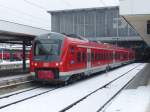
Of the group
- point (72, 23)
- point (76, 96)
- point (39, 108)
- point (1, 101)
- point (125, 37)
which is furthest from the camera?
point (72, 23)

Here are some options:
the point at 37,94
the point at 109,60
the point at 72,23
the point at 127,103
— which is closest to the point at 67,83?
the point at 37,94

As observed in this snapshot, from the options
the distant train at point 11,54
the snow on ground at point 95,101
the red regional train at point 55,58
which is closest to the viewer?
the snow on ground at point 95,101

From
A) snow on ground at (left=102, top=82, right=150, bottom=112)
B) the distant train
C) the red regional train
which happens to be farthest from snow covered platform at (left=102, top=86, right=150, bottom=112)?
the distant train

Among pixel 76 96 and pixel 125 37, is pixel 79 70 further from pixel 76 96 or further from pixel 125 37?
pixel 125 37

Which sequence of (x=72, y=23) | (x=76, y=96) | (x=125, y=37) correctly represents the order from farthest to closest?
(x=72, y=23) → (x=125, y=37) → (x=76, y=96)

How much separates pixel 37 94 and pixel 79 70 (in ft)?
16.8

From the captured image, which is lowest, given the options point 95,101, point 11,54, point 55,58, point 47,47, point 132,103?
point 95,101

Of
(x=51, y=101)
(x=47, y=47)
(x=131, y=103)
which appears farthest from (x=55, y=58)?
(x=131, y=103)

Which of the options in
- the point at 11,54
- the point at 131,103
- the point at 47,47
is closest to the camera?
the point at 131,103

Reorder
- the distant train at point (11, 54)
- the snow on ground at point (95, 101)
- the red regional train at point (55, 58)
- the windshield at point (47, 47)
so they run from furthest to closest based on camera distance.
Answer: the distant train at point (11, 54) → the windshield at point (47, 47) → the red regional train at point (55, 58) → the snow on ground at point (95, 101)

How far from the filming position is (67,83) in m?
18.7

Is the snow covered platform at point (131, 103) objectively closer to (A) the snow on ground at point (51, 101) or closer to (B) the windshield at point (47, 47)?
(A) the snow on ground at point (51, 101)

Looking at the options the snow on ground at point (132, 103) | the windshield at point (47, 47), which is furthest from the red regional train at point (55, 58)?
the snow on ground at point (132, 103)

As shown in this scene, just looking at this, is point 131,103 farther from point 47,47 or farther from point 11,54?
point 11,54
